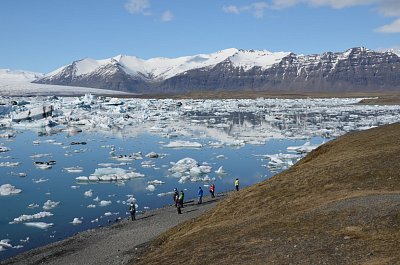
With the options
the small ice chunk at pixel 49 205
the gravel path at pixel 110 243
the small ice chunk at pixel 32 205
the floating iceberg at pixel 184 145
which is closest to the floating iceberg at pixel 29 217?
the small ice chunk at pixel 49 205

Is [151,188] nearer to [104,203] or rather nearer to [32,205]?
[104,203]

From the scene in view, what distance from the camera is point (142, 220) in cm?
3275

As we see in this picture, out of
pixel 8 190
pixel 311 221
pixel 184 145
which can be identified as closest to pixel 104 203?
pixel 8 190

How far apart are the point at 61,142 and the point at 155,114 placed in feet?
174

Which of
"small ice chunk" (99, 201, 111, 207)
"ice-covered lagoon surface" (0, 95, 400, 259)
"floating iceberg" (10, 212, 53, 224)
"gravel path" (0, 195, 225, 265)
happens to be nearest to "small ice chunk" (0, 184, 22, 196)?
"ice-covered lagoon surface" (0, 95, 400, 259)

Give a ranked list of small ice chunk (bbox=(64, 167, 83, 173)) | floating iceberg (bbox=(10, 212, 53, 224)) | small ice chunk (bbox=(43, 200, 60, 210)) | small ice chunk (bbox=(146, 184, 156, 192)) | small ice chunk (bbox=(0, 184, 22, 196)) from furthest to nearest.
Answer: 1. small ice chunk (bbox=(64, 167, 83, 173))
2. small ice chunk (bbox=(146, 184, 156, 192))
3. small ice chunk (bbox=(0, 184, 22, 196))
4. small ice chunk (bbox=(43, 200, 60, 210))
5. floating iceberg (bbox=(10, 212, 53, 224))

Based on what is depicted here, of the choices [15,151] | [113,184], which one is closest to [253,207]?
[113,184]

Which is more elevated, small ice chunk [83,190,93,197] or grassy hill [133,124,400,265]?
grassy hill [133,124,400,265]

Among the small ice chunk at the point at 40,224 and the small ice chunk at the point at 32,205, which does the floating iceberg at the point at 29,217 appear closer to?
the small ice chunk at the point at 40,224

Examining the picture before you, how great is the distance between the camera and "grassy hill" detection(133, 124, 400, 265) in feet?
53.6

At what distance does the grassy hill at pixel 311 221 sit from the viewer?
16.3m

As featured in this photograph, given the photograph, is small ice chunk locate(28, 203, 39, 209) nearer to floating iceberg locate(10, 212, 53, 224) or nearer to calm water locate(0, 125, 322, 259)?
calm water locate(0, 125, 322, 259)

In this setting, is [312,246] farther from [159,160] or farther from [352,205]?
[159,160]

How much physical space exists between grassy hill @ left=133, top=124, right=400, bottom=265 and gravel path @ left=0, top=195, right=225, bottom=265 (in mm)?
1826
